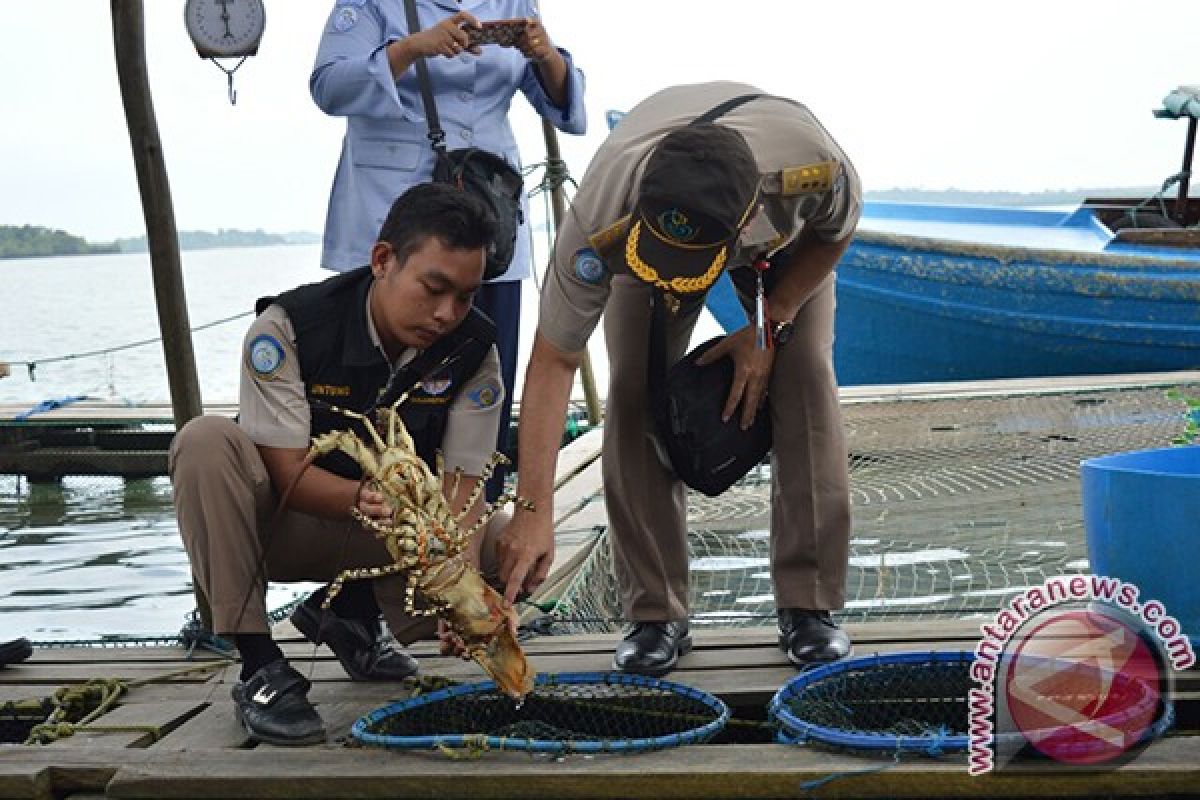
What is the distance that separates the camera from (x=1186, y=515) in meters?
2.75

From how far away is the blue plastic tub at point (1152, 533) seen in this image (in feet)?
9.05

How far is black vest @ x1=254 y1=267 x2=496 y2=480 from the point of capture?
300 cm

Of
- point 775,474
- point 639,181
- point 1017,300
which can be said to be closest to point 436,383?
point 639,181

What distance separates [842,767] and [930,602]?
3232 mm

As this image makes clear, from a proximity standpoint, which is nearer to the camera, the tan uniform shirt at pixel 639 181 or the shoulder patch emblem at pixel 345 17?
the tan uniform shirt at pixel 639 181

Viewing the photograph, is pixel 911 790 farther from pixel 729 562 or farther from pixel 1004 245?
pixel 1004 245

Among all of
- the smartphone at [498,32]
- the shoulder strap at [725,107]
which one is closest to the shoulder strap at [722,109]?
the shoulder strap at [725,107]

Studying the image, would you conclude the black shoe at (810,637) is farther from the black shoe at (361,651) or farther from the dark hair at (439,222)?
the dark hair at (439,222)

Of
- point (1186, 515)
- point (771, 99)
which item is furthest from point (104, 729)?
point (1186, 515)

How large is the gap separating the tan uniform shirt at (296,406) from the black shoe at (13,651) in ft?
3.30

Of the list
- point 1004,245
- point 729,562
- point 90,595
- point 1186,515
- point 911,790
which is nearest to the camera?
point 911,790

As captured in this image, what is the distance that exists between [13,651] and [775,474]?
1874 millimetres

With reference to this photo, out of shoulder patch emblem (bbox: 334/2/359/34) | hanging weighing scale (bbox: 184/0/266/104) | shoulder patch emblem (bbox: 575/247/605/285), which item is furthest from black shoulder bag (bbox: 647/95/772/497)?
hanging weighing scale (bbox: 184/0/266/104)

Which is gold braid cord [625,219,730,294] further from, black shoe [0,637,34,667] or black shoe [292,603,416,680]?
black shoe [0,637,34,667]
